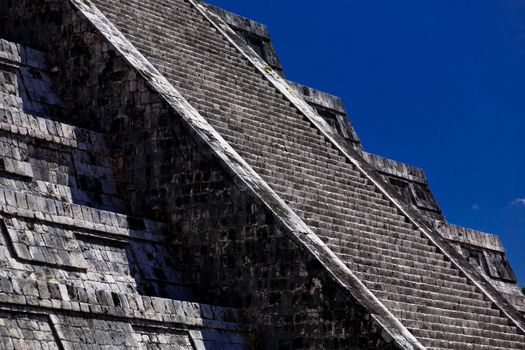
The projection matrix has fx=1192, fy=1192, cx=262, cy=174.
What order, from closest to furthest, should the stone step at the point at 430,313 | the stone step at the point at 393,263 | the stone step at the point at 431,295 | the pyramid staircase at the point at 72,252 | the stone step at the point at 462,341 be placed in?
the pyramid staircase at the point at 72,252 → the stone step at the point at 462,341 → the stone step at the point at 430,313 → the stone step at the point at 431,295 → the stone step at the point at 393,263

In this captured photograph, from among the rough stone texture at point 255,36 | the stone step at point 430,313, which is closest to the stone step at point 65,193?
the stone step at point 430,313

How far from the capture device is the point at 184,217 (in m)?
14.6

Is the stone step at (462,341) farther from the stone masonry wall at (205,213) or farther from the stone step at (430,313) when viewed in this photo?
the stone masonry wall at (205,213)

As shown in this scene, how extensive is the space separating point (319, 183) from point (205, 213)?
2795 mm

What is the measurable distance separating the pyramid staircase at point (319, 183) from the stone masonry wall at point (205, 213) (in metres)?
1.18

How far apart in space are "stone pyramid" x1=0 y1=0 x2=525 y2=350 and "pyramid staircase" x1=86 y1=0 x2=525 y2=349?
0.12 feet

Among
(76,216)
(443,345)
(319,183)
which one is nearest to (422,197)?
(319,183)

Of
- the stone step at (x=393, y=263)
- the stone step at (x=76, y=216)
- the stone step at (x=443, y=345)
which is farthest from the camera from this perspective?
the stone step at (x=393, y=263)

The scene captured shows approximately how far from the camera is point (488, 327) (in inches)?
642

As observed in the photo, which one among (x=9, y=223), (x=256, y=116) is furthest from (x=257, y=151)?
(x=9, y=223)

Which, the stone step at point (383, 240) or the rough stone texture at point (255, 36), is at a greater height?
the rough stone texture at point (255, 36)

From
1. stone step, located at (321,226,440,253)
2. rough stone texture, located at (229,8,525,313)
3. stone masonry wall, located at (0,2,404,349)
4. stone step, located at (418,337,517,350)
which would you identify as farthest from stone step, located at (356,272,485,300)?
rough stone texture, located at (229,8,525,313)

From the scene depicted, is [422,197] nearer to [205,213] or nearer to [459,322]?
[459,322]

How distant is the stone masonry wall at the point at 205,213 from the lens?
44.1ft
